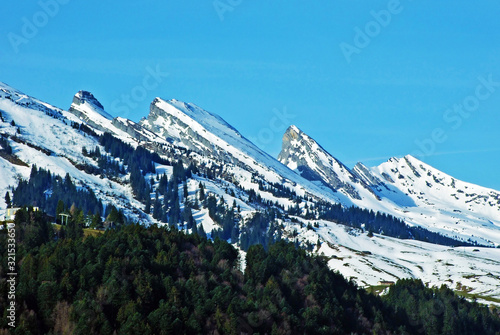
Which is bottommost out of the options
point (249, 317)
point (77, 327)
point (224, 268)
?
point (77, 327)

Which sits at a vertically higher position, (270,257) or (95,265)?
(270,257)

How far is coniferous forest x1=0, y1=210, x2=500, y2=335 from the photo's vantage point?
123 metres

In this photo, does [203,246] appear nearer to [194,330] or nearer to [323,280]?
[323,280]

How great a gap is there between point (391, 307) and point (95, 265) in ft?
266

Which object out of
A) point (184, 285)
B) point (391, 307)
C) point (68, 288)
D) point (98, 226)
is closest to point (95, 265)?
point (68, 288)

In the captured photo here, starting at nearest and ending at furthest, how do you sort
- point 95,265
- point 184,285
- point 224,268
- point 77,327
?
1. point 77,327
2. point 95,265
3. point 184,285
4. point 224,268

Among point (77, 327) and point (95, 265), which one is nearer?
point (77, 327)

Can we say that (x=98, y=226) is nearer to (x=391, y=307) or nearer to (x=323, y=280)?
(x=323, y=280)

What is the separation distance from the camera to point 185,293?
14025cm

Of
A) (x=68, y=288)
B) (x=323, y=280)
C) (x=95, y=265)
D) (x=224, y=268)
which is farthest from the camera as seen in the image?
(x=323, y=280)

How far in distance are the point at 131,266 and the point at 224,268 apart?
25.3 m

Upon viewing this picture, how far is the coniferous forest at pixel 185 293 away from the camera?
123 metres

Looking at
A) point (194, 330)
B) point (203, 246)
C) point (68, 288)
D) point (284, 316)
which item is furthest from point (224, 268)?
point (68, 288)

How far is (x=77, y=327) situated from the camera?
377ft
